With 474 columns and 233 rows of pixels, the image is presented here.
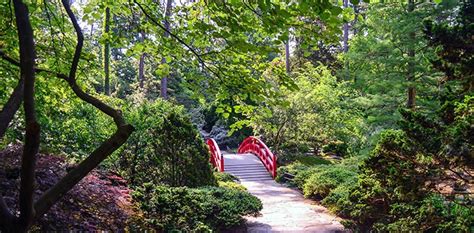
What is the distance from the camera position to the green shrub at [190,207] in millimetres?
5781

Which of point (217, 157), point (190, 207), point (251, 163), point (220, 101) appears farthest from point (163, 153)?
point (251, 163)

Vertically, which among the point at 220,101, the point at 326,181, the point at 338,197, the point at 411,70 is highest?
the point at 411,70

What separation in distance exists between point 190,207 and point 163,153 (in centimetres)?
223

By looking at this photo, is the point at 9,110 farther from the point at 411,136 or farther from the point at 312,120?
the point at 312,120

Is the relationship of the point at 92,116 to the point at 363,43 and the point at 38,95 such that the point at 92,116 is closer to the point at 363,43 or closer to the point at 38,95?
the point at 38,95

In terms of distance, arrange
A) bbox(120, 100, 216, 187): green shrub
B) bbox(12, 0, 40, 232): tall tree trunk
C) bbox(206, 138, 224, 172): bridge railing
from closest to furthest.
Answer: bbox(12, 0, 40, 232): tall tree trunk < bbox(120, 100, 216, 187): green shrub < bbox(206, 138, 224, 172): bridge railing

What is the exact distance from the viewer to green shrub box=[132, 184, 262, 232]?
5.78 meters

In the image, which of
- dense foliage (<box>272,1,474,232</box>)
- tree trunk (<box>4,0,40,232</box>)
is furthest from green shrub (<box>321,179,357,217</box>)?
tree trunk (<box>4,0,40,232</box>)

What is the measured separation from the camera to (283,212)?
9.38m

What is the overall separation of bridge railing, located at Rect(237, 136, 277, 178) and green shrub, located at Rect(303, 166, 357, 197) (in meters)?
3.50

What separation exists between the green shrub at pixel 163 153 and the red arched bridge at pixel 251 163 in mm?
6669

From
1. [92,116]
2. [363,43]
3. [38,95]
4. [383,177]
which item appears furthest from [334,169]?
[38,95]

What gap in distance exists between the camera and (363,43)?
38.0ft

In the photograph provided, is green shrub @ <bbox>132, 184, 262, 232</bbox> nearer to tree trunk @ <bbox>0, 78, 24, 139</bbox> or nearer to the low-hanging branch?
tree trunk @ <bbox>0, 78, 24, 139</bbox>
